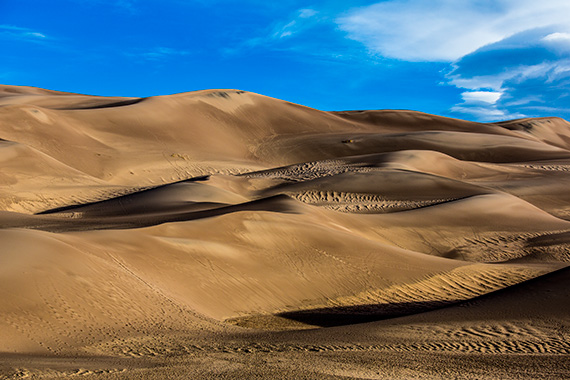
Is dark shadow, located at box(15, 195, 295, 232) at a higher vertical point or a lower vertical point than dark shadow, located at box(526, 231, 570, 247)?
higher

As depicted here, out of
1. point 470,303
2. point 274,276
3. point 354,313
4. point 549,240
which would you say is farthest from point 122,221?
point 549,240

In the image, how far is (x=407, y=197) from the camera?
27.7 meters

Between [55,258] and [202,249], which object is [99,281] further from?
[202,249]

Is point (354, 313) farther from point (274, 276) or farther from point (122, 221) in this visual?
point (122, 221)

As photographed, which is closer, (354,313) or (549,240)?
(354,313)

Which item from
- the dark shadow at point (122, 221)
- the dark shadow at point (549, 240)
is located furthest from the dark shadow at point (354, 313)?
the dark shadow at point (549, 240)

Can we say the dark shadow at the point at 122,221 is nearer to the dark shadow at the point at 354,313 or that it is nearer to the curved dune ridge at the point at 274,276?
the curved dune ridge at the point at 274,276

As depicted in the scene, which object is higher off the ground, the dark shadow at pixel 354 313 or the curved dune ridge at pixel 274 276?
the curved dune ridge at pixel 274 276

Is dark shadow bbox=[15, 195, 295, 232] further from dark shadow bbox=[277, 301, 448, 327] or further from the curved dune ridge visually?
dark shadow bbox=[277, 301, 448, 327]

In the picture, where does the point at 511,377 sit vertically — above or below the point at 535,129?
below

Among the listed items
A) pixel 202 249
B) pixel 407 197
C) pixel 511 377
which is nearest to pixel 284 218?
pixel 202 249

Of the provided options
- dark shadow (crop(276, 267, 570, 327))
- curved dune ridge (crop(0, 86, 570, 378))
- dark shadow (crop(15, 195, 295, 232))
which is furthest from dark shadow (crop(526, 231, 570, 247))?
dark shadow (crop(15, 195, 295, 232))

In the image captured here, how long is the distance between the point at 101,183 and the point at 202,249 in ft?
66.7

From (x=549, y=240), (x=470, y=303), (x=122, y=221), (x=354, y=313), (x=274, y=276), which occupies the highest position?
(x=122, y=221)
